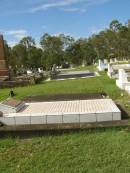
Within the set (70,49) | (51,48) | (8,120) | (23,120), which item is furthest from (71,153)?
(70,49)

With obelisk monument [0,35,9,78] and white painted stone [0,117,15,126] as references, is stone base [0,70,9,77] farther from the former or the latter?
white painted stone [0,117,15,126]

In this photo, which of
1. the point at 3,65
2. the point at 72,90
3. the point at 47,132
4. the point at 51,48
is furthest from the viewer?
the point at 51,48

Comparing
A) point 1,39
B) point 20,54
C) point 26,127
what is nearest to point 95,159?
point 26,127

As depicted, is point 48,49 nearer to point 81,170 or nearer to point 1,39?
point 1,39

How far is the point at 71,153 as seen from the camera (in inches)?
268

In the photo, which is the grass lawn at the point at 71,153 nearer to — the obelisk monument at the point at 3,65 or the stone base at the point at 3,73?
the obelisk monument at the point at 3,65

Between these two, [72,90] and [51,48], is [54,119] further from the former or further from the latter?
[51,48]

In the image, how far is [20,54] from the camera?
78125 mm

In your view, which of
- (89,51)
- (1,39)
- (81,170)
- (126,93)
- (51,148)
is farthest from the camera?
(89,51)

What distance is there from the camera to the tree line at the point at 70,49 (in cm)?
6744

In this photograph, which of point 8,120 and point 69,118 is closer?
point 69,118

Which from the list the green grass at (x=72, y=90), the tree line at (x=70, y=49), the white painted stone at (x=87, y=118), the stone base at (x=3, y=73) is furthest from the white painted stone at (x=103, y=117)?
the tree line at (x=70, y=49)

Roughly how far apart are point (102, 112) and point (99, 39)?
71206 millimetres

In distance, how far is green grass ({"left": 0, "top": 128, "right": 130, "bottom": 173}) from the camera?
19.9 feet
